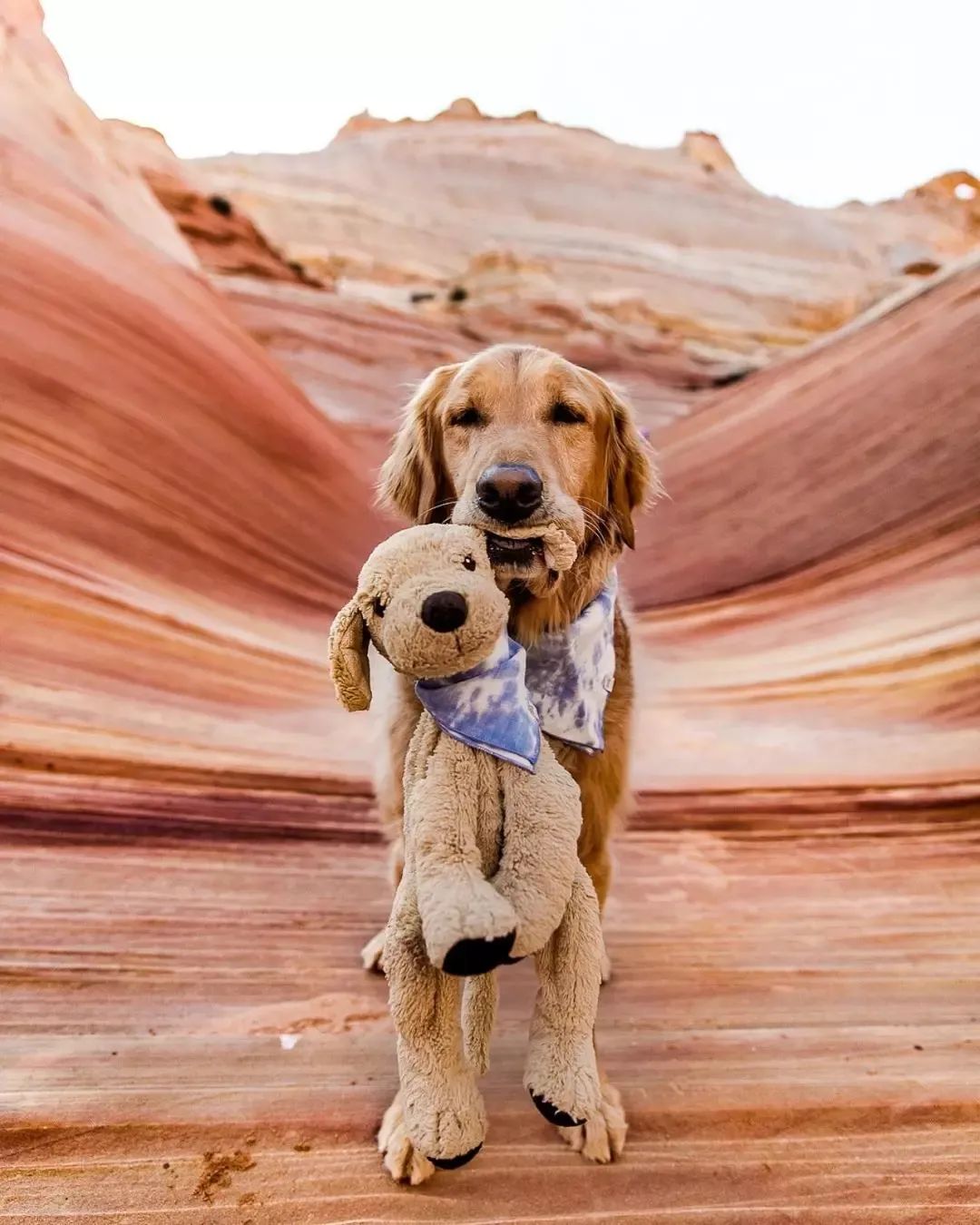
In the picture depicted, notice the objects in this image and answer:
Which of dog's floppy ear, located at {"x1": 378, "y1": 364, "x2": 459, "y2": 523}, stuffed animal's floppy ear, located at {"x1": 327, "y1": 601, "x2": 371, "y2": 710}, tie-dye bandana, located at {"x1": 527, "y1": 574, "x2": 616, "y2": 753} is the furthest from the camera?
dog's floppy ear, located at {"x1": 378, "y1": 364, "x2": 459, "y2": 523}

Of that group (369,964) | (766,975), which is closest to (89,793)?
(369,964)

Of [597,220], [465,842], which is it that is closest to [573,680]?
[465,842]

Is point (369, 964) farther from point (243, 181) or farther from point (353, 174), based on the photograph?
point (353, 174)

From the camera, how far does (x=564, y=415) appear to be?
1.32 m

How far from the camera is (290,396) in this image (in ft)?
12.7

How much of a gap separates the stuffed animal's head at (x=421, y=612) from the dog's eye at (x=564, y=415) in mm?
449

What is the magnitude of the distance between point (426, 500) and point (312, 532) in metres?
2.15

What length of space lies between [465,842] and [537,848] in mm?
84

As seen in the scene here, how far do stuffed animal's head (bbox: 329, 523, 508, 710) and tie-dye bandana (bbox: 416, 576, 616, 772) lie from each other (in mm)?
44

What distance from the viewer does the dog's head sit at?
41.1 inches

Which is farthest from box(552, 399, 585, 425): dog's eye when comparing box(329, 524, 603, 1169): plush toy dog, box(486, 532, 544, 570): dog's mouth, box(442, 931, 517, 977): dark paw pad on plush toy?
box(442, 931, 517, 977): dark paw pad on plush toy

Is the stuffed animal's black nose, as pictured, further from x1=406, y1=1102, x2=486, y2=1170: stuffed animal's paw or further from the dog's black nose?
x1=406, y1=1102, x2=486, y2=1170: stuffed animal's paw

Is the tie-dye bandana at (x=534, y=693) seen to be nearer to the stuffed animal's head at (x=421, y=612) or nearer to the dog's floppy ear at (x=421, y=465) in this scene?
the stuffed animal's head at (x=421, y=612)

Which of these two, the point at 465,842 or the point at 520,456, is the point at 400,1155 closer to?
the point at 465,842
